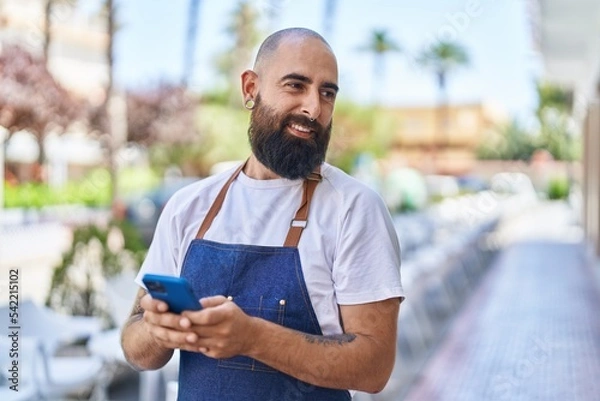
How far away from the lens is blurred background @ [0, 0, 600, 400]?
4977 mm

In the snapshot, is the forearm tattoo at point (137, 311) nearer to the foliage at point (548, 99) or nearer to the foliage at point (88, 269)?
the foliage at point (88, 269)

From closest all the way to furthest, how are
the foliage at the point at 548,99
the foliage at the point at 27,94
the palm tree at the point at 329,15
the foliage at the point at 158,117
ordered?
the foliage at the point at 27,94, the palm tree at the point at 329,15, the foliage at the point at 158,117, the foliage at the point at 548,99

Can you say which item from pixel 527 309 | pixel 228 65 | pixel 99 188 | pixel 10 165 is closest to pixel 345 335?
pixel 527 309

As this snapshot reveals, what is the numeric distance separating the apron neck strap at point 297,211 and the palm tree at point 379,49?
117ft

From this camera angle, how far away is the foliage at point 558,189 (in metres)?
29.3

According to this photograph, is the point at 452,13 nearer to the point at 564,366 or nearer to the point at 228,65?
the point at 564,366

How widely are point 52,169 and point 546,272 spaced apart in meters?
21.8

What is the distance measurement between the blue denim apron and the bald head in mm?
236

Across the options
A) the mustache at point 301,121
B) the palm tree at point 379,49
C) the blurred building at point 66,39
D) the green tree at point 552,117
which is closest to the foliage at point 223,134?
the blurred building at point 66,39

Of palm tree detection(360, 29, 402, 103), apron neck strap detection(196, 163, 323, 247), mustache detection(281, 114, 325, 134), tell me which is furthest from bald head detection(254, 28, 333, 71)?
palm tree detection(360, 29, 402, 103)

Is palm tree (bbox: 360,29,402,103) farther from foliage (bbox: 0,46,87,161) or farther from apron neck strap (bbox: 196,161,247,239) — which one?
apron neck strap (bbox: 196,161,247,239)

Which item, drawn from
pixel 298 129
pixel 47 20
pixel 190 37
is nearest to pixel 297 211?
pixel 298 129

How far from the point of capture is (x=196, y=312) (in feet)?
3.92

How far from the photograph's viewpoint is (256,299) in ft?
4.61
